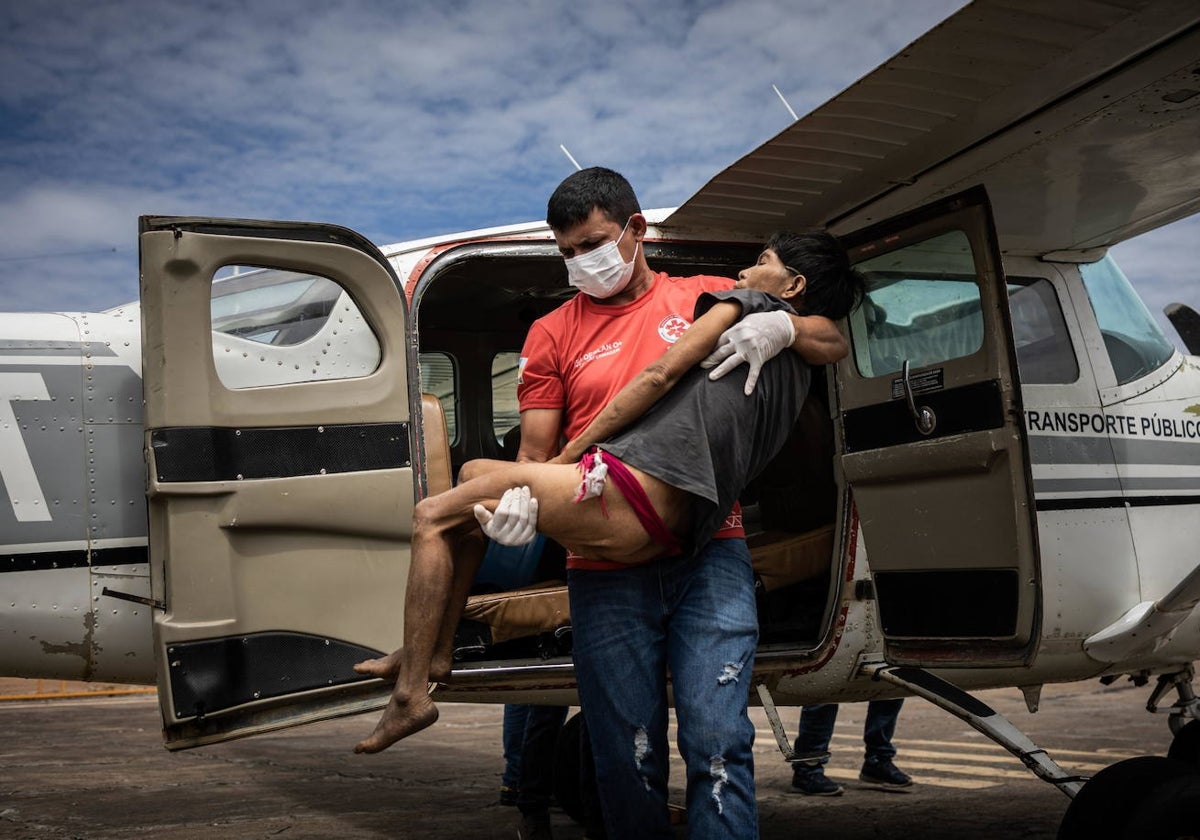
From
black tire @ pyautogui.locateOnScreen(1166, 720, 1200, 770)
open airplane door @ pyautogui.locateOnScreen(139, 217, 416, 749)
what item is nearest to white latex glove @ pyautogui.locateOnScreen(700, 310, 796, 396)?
open airplane door @ pyautogui.locateOnScreen(139, 217, 416, 749)

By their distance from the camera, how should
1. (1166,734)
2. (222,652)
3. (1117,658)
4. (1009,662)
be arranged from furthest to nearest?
(1166,734), (1117,658), (1009,662), (222,652)

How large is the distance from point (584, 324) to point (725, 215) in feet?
6.49

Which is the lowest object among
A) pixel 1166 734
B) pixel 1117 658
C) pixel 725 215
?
pixel 1166 734

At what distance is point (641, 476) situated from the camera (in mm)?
2631

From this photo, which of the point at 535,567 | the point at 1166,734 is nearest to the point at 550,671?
the point at 535,567

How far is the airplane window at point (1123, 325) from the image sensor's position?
521 centimetres

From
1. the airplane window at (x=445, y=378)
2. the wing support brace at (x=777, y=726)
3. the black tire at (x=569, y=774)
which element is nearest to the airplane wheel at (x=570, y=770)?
the black tire at (x=569, y=774)

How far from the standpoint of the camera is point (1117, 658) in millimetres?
4859

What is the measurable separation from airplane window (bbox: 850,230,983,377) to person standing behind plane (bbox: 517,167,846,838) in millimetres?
1779

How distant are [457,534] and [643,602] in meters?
0.51

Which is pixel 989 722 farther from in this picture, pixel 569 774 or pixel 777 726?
pixel 569 774

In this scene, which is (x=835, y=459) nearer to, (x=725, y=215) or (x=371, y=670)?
(x=725, y=215)

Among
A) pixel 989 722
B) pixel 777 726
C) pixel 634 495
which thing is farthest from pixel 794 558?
pixel 634 495

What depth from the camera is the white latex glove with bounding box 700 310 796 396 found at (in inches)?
107
